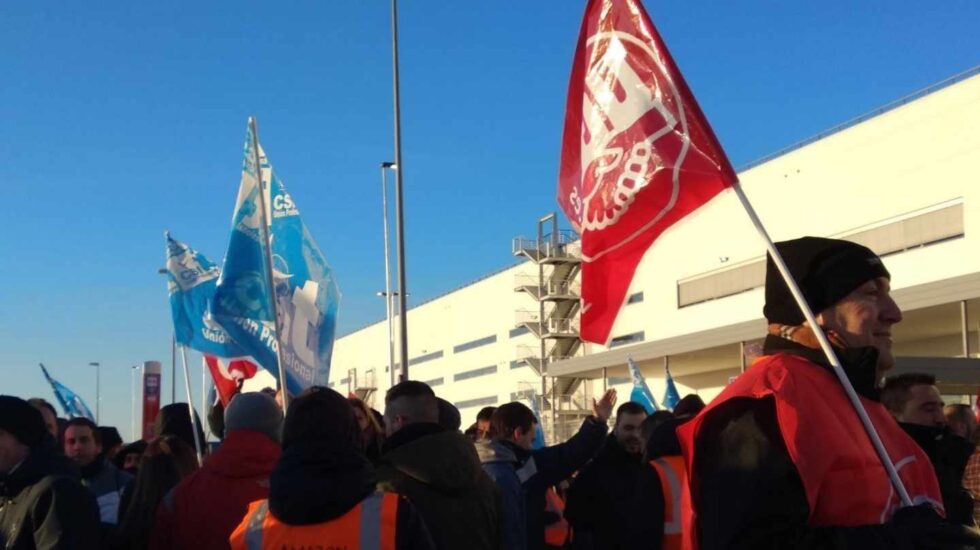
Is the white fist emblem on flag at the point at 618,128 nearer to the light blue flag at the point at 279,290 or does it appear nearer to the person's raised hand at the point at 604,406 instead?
the person's raised hand at the point at 604,406

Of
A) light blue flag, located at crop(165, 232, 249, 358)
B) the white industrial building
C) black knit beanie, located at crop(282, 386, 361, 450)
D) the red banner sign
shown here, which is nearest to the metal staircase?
the white industrial building

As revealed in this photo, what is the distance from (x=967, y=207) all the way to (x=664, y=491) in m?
26.7

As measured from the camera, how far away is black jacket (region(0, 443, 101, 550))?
455 cm

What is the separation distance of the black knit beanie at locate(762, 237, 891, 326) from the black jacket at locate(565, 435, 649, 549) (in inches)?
168

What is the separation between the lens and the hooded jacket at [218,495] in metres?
4.77

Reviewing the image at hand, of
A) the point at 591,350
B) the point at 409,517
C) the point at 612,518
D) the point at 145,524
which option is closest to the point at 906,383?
the point at 612,518

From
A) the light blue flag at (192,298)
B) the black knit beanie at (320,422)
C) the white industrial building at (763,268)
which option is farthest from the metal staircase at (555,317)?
the black knit beanie at (320,422)

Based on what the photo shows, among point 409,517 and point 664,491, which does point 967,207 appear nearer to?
point 664,491

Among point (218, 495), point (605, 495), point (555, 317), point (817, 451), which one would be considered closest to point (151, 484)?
point (218, 495)

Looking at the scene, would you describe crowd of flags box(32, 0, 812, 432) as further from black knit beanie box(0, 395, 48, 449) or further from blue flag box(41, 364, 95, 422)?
blue flag box(41, 364, 95, 422)

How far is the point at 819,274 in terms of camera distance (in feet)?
9.75

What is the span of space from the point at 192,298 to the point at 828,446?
11.8 metres

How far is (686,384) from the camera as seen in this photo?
43.5 metres

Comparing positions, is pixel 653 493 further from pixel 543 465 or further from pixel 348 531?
pixel 348 531
